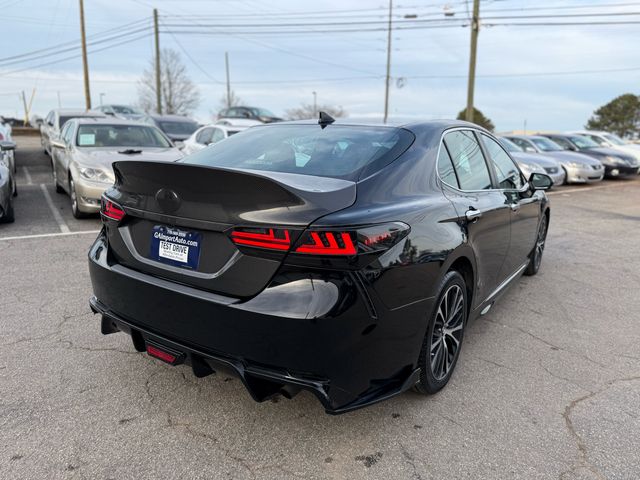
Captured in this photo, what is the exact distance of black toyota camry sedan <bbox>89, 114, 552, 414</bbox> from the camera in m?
2.21

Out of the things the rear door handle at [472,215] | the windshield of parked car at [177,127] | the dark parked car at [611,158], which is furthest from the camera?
the windshield of parked car at [177,127]

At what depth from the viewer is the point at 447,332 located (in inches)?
120

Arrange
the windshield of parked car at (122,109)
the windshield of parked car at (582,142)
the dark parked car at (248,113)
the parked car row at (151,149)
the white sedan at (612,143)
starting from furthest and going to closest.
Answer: the windshield of parked car at (122,109)
the dark parked car at (248,113)
the white sedan at (612,143)
the windshield of parked car at (582,142)
the parked car row at (151,149)

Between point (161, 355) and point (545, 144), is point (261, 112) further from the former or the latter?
point (161, 355)

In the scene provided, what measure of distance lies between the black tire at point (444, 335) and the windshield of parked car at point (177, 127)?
15.8 meters

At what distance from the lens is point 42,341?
142 inches

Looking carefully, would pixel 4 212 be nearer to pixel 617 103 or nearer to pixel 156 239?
pixel 156 239

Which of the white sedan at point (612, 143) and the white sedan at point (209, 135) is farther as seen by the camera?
the white sedan at point (612, 143)

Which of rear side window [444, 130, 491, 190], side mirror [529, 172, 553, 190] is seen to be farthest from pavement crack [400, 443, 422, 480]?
side mirror [529, 172, 553, 190]

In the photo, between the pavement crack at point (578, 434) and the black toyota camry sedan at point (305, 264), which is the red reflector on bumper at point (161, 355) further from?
the pavement crack at point (578, 434)

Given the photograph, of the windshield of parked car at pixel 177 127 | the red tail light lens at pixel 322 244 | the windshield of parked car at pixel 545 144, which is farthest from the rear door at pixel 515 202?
the windshield of parked car at pixel 177 127

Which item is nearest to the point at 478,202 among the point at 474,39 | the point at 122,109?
the point at 474,39

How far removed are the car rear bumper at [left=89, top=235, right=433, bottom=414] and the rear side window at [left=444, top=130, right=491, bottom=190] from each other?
1.17 m

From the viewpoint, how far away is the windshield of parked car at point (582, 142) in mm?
18156
